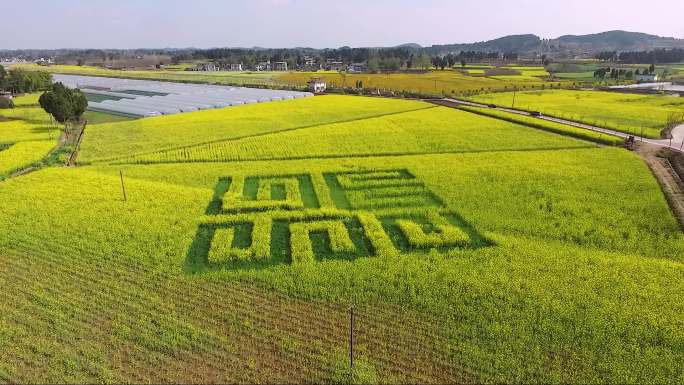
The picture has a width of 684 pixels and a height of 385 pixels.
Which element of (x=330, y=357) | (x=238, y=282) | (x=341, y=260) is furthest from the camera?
(x=341, y=260)

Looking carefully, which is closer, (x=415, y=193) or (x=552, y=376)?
(x=552, y=376)

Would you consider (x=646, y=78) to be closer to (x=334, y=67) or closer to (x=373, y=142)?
(x=334, y=67)

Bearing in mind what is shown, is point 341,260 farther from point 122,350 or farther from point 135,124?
point 135,124

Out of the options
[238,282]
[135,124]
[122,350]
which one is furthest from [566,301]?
[135,124]

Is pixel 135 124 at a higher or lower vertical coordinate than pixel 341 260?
higher

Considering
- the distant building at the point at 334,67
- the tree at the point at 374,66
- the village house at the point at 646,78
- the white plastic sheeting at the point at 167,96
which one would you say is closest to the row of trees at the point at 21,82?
the white plastic sheeting at the point at 167,96

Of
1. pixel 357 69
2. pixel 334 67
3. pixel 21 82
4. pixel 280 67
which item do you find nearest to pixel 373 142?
pixel 21 82
